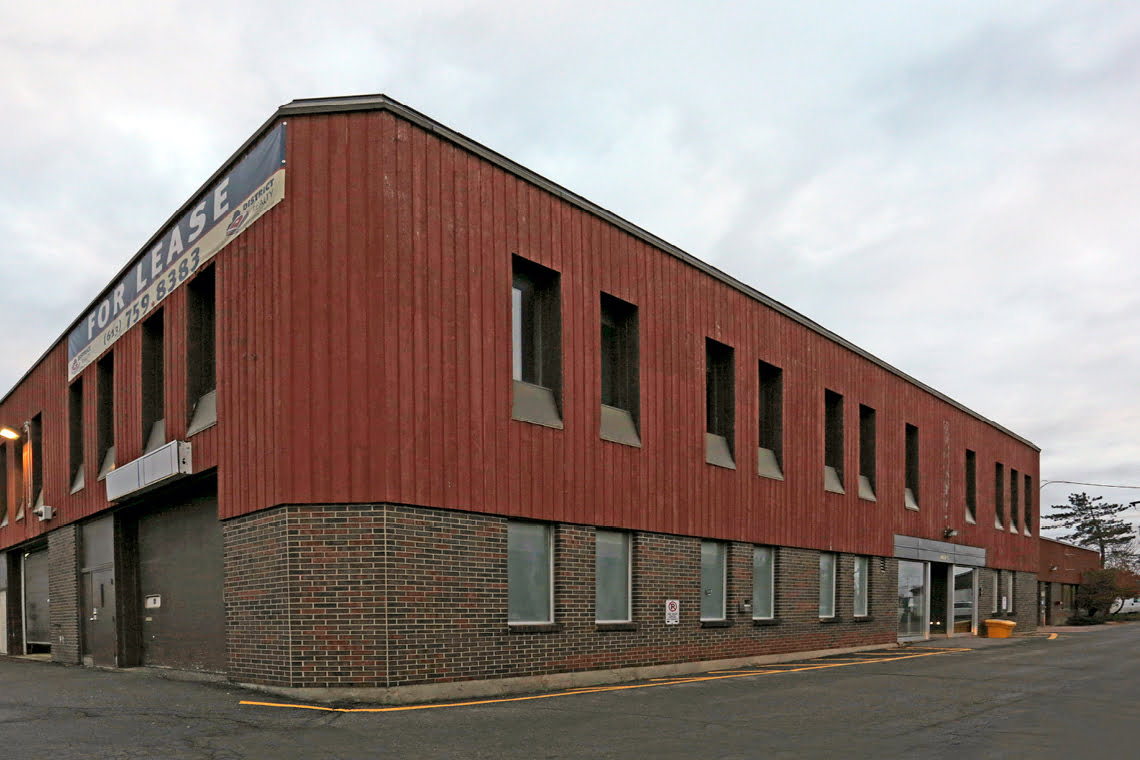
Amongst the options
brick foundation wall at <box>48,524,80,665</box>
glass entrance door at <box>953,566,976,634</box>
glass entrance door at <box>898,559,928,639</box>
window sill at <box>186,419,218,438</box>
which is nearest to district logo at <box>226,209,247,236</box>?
window sill at <box>186,419,218,438</box>

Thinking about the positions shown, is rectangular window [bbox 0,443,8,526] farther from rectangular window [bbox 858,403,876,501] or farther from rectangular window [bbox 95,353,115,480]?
rectangular window [bbox 858,403,876,501]

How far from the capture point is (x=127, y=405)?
19438 mm

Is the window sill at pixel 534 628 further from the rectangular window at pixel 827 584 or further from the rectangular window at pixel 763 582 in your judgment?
the rectangular window at pixel 827 584

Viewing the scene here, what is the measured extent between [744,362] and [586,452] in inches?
257

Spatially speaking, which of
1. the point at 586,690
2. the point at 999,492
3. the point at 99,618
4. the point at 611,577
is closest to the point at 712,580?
the point at 611,577

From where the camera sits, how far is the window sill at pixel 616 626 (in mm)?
17062

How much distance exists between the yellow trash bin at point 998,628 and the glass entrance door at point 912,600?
4347mm

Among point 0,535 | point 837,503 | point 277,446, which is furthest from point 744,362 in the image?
point 0,535

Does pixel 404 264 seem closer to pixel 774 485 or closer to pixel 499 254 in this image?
pixel 499 254

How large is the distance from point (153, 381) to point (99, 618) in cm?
562

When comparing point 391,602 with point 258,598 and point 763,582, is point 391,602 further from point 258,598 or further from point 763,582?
point 763,582

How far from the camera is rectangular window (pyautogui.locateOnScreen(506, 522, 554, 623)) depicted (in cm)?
1561

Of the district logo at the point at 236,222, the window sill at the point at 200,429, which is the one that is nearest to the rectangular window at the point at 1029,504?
the window sill at the point at 200,429

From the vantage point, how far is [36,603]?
90.5 ft
